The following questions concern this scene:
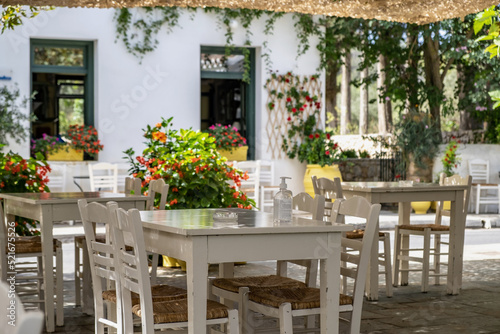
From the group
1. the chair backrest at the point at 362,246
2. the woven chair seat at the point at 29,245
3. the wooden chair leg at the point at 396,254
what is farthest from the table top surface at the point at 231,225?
the wooden chair leg at the point at 396,254

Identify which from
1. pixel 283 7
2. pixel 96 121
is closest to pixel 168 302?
pixel 283 7

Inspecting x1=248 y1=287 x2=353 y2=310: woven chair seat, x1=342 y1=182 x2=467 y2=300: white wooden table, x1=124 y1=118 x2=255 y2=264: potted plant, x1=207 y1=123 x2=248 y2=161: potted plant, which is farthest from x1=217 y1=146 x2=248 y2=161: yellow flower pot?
x1=248 y1=287 x2=353 y2=310: woven chair seat

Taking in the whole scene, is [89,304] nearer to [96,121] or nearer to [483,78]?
[96,121]

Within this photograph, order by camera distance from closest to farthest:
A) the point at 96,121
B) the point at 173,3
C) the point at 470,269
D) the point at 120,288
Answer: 1. the point at 120,288
2. the point at 173,3
3. the point at 470,269
4. the point at 96,121

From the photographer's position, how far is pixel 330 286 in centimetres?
341

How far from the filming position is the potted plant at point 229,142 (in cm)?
1141

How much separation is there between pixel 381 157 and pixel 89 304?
32.0 ft

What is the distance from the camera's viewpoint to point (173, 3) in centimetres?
604

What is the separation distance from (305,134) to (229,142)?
1270mm

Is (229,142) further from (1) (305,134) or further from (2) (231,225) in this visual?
(2) (231,225)

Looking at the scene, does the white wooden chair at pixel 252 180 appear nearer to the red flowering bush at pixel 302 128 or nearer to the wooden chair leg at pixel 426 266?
the red flowering bush at pixel 302 128

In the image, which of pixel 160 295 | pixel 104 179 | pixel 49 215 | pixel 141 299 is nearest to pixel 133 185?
pixel 49 215

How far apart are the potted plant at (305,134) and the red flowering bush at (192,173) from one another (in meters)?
4.65

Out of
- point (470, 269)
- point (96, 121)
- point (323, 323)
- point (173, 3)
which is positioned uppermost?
point (173, 3)
